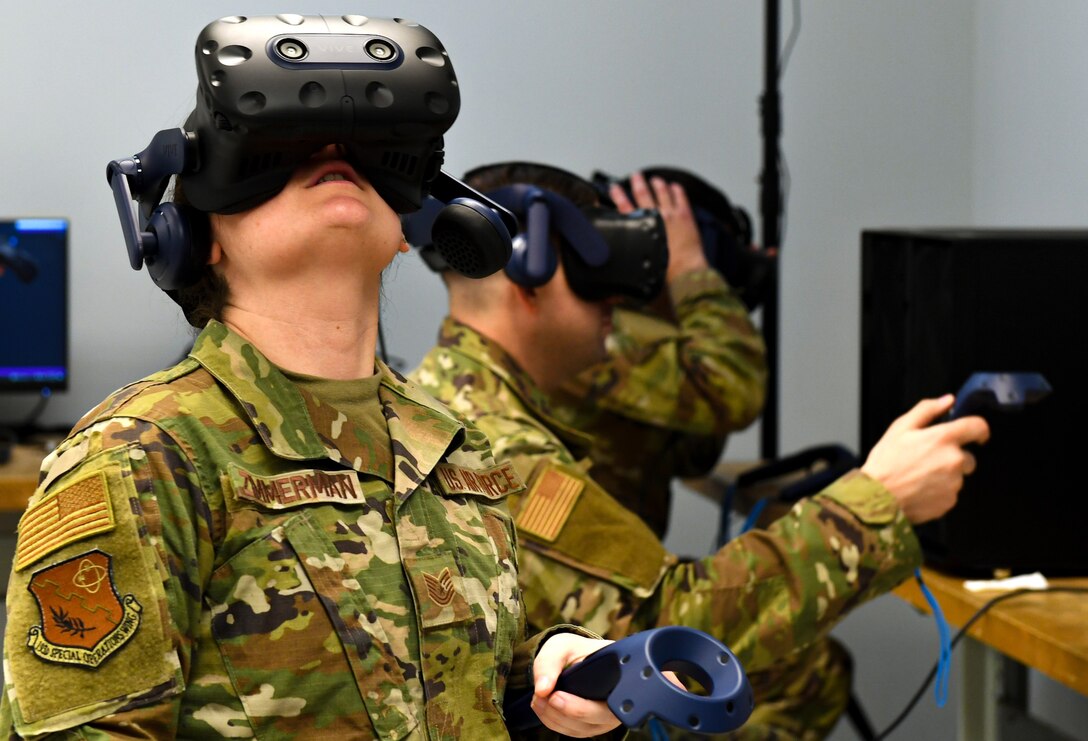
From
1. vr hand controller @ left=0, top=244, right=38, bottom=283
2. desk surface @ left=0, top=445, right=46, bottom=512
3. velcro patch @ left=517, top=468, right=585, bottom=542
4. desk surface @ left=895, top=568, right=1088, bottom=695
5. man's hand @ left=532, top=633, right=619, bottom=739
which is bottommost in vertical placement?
desk surface @ left=0, top=445, right=46, bottom=512

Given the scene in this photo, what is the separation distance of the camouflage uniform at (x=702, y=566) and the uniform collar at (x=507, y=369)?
0.07m

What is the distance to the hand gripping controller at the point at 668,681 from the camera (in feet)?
2.70

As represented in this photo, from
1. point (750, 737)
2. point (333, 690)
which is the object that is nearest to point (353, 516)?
point (333, 690)

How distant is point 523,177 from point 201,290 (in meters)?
0.84

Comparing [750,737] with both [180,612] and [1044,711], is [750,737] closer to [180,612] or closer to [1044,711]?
[1044,711]

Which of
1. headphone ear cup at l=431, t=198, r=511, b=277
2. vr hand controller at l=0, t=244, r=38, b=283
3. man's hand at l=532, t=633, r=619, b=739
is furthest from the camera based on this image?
vr hand controller at l=0, t=244, r=38, b=283

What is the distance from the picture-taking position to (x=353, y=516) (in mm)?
947

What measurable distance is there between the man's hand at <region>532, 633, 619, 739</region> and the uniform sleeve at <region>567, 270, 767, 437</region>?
1031 mm

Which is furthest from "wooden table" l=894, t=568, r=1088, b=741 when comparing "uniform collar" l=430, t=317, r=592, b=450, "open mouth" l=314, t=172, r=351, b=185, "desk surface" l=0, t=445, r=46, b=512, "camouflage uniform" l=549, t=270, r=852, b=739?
"desk surface" l=0, t=445, r=46, b=512

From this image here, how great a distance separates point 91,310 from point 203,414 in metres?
2.41

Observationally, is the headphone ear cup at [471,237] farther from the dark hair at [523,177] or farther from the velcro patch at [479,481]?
the dark hair at [523,177]

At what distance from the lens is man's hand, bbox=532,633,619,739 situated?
3.05 feet

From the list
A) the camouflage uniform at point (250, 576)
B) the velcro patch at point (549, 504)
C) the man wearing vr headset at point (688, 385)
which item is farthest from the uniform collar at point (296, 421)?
the man wearing vr headset at point (688, 385)

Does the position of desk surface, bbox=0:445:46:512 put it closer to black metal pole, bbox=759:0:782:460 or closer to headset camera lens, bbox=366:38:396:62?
black metal pole, bbox=759:0:782:460
